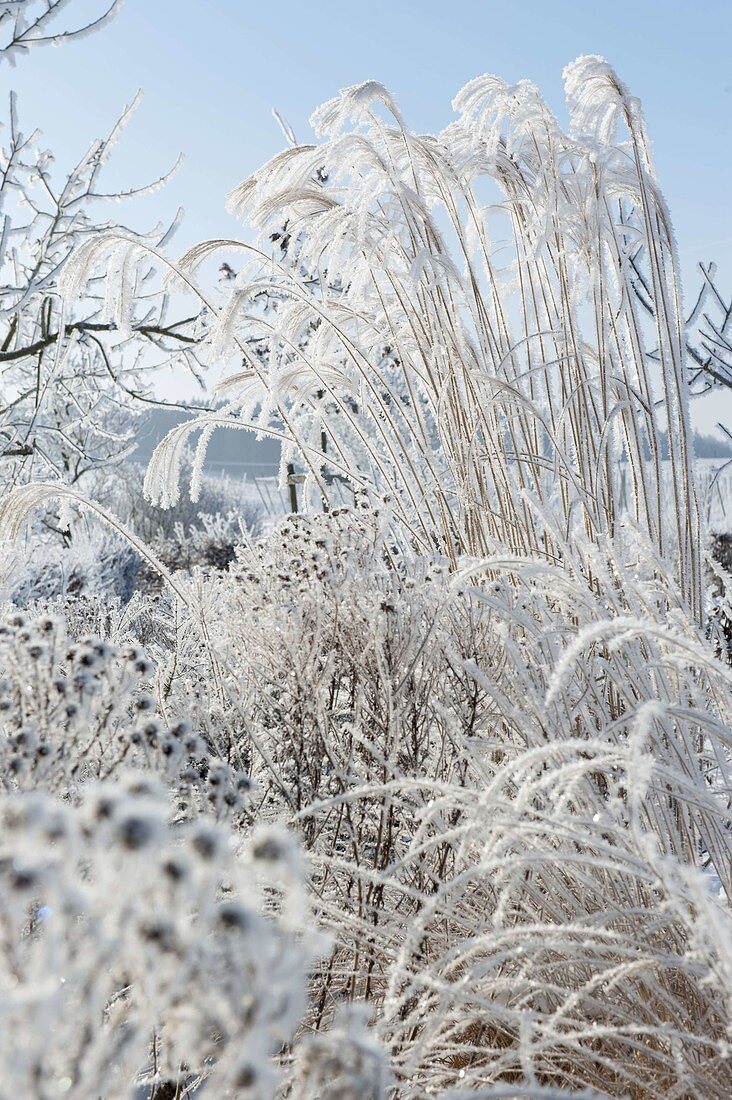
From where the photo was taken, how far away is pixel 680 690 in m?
1.47

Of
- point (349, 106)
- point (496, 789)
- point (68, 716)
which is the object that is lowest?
point (496, 789)

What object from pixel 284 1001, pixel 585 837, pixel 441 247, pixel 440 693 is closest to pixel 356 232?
pixel 441 247

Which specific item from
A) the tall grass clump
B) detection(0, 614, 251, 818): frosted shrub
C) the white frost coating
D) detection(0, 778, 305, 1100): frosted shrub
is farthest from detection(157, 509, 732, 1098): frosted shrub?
the white frost coating

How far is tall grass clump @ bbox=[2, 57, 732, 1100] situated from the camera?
1360 mm

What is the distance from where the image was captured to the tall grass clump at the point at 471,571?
1360 mm

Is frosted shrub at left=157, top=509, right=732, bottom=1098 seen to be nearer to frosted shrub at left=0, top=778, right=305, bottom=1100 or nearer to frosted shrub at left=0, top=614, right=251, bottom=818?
frosted shrub at left=0, top=614, right=251, bottom=818

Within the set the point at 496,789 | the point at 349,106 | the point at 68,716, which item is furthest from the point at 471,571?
the point at 349,106

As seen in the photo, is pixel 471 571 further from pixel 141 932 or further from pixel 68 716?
pixel 141 932

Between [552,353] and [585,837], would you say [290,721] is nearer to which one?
[585,837]

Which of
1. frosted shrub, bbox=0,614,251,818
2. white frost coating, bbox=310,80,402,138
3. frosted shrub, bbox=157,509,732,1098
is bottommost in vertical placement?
frosted shrub, bbox=157,509,732,1098

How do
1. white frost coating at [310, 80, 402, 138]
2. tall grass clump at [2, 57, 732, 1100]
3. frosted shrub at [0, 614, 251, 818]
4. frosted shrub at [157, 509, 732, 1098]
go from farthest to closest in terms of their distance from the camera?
white frost coating at [310, 80, 402, 138] < tall grass clump at [2, 57, 732, 1100] < frosted shrub at [157, 509, 732, 1098] < frosted shrub at [0, 614, 251, 818]

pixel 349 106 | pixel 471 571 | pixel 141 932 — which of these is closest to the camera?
pixel 141 932

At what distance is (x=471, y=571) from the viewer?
1.19 m

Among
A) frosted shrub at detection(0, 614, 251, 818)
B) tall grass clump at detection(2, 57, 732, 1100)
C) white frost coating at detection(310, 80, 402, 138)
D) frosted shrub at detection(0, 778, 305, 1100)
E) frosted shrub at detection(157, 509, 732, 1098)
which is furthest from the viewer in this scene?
white frost coating at detection(310, 80, 402, 138)
